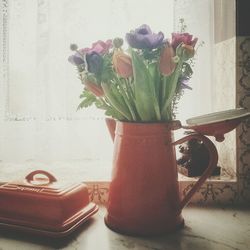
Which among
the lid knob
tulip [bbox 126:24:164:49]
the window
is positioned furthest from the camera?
the window

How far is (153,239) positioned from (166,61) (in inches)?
15.7

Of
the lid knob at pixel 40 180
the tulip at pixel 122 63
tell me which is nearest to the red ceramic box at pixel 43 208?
the lid knob at pixel 40 180

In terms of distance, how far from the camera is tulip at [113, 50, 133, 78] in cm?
78

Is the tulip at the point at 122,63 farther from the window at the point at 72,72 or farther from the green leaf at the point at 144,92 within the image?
the window at the point at 72,72

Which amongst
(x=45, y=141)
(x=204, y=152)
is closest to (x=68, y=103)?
(x=45, y=141)

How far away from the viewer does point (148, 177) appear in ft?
2.72

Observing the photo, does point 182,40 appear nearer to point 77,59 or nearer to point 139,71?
point 139,71

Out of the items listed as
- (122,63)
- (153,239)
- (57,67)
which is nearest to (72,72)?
(57,67)

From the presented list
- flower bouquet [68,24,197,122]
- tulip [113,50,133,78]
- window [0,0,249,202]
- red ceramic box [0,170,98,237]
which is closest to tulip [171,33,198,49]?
flower bouquet [68,24,197,122]

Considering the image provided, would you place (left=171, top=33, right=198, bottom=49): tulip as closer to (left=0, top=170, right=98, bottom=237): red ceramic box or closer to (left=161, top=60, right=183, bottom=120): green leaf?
(left=161, top=60, right=183, bottom=120): green leaf

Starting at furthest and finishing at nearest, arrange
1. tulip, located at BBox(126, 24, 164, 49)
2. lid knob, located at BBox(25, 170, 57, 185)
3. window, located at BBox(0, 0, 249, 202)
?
1. window, located at BBox(0, 0, 249, 202)
2. lid knob, located at BBox(25, 170, 57, 185)
3. tulip, located at BBox(126, 24, 164, 49)

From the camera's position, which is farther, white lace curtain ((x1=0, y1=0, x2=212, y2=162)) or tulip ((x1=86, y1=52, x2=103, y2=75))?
white lace curtain ((x1=0, y1=0, x2=212, y2=162))

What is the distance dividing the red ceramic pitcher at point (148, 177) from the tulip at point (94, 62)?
141 mm

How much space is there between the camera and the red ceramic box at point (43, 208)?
834mm
